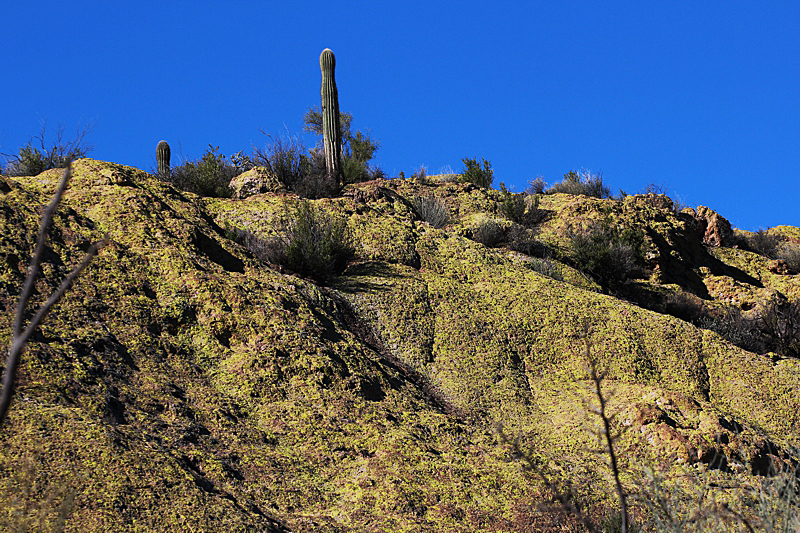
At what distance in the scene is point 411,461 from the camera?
202 inches

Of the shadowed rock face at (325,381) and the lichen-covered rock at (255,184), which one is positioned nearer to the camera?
the shadowed rock face at (325,381)

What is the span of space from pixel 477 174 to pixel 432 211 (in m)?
5.42

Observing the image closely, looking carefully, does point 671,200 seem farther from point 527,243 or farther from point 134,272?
point 134,272

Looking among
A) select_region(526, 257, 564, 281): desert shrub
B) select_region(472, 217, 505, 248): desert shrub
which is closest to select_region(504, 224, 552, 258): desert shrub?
select_region(472, 217, 505, 248): desert shrub

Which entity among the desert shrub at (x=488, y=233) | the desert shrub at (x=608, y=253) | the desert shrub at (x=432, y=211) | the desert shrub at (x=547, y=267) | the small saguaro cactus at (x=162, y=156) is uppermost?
the small saguaro cactus at (x=162, y=156)

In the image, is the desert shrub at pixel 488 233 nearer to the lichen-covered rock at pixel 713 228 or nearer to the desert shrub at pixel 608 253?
the desert shrub at pixel 608 253

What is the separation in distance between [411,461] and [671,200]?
564 inches

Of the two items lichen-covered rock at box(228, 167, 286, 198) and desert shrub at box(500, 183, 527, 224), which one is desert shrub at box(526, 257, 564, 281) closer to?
desert shrub at box(500, 183, 527, 224)

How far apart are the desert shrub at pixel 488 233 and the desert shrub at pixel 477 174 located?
5599 millimetres

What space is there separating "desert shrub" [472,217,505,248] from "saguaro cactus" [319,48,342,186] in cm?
290

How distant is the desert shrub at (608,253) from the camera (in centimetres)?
1150

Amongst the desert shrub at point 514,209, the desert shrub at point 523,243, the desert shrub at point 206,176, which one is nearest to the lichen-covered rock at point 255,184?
the desert shrub at point 206,176

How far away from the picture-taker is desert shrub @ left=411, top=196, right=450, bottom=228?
12.3 meters

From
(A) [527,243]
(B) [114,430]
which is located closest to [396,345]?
(B) [114,430]
